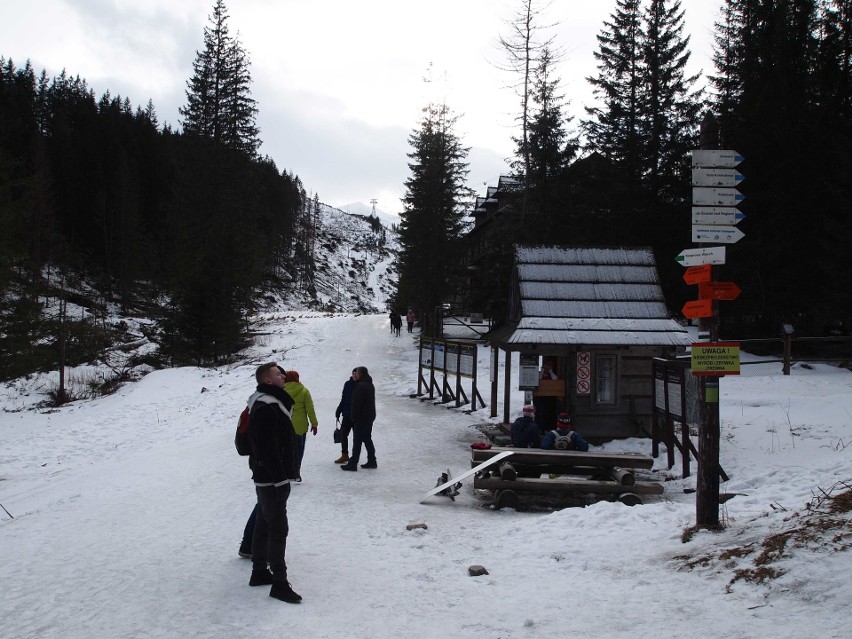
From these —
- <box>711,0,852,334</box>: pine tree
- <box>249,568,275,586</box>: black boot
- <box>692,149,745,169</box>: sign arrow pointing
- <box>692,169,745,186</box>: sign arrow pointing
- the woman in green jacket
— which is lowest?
<box>249,568,275,586</box>: black boot

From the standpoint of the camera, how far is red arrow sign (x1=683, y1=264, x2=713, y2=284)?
6.57 metres

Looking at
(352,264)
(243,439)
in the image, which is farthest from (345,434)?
(352,264)

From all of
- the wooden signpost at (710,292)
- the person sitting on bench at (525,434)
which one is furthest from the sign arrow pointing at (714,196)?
the person sitting on bench at (525,434)

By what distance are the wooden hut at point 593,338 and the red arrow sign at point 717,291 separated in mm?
6566

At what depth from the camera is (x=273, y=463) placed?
16.8 ft

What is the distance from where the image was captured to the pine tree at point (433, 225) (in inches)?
1385

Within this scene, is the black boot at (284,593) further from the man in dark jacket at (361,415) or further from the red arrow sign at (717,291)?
the man in dark jacket at (361,415)

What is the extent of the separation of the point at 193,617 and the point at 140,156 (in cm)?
7261

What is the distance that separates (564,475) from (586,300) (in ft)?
18.0

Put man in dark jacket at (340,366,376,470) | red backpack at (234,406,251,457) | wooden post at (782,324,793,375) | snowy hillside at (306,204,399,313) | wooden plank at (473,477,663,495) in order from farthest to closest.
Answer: snowy hillside at (306,204,399,313) → wooden post at (782,324,793,375) → man in dark jacket at (340,366,376,470) → wooden plank at (473,477,663,495) → red backpack at (234,406,251,457)

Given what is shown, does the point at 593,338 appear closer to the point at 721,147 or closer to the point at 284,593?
the point at 284,593

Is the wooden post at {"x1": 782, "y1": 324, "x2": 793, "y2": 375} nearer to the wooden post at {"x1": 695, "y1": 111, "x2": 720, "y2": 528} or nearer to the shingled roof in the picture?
the shingled roof

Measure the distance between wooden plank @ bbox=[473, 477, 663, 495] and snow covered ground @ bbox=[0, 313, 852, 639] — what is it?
0.38m

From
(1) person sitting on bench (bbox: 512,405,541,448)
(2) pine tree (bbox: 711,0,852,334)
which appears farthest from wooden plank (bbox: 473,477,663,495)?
(2) pine tree (bbox: 711,0,852,334)
